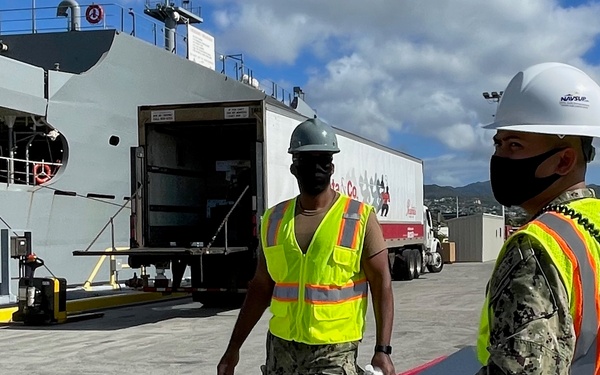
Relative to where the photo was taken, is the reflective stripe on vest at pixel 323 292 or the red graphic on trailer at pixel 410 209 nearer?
the reflective stripe on vest at pixel 323 292

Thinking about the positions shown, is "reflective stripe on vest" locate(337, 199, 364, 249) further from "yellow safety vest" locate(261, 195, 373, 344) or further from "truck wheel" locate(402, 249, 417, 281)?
"truck wheel" locate(402, 249, 417, 281)

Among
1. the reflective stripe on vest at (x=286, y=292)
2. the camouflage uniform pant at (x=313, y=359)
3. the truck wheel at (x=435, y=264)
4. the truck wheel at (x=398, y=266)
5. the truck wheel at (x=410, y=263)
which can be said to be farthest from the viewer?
the truck wheel at (x=435, y=264)

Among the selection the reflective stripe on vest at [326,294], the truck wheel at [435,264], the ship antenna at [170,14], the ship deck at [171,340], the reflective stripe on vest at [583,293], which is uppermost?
the ship antenna at [170,14]

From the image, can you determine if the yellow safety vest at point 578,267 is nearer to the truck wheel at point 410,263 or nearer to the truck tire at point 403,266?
the truck tire at point 403,266

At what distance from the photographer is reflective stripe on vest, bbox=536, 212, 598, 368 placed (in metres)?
1.70

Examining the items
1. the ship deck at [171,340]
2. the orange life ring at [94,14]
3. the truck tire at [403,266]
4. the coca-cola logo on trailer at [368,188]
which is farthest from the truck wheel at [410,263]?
the orange life ring at [94,14]

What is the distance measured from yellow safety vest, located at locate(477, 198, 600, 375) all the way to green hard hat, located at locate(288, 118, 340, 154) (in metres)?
1.90

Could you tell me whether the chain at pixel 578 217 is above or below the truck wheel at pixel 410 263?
above

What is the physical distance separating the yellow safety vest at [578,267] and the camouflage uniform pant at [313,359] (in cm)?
163

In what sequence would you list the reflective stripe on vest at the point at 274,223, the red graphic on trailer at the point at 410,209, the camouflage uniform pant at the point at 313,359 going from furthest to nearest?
the red graphic on trailer at the point at 410,209, the reflective stripe on vest at the point at 274,223, the camouflage uniform pant at the point at 313,359

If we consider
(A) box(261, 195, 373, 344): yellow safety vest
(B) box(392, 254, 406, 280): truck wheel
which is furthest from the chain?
(B) box(392, 254, 406, 280): truck wheel

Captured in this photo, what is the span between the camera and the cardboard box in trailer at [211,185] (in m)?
13.0

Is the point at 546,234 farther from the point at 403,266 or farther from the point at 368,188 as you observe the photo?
the point at 403,266

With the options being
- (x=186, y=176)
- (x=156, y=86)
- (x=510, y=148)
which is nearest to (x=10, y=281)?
(x=186, y=176)
